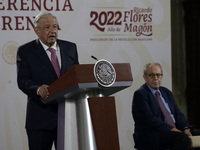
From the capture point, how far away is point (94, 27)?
4.01 m

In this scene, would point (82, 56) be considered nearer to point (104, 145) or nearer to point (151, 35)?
point (151, 35)

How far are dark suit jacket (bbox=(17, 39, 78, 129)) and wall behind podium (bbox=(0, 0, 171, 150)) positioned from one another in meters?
1.50

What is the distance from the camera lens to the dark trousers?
2217 mm

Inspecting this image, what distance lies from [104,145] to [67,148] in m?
0.21

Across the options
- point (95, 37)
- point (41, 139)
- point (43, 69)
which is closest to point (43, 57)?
point (43, 69)

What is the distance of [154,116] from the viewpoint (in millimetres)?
3336

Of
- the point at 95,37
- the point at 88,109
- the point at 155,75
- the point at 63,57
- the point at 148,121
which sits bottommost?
the point at 148,121

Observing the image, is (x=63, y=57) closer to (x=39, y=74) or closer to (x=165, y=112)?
(x=39, y=74)

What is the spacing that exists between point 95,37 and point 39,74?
1.79 meters

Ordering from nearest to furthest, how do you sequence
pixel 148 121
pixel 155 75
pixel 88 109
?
1. pixel 88 109
2. pixel 148 121
3. pixel 155 75

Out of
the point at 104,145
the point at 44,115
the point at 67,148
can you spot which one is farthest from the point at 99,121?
the point at 44,115

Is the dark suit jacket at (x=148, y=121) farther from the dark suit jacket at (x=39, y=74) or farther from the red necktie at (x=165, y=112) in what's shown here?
the dark suit jacket at (x=39, y=74)

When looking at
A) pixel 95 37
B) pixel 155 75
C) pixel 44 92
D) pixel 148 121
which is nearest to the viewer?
pixel 44 92

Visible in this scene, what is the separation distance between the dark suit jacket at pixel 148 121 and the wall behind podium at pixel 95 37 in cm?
66
